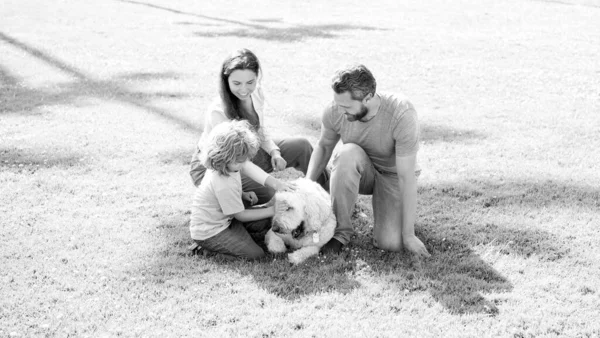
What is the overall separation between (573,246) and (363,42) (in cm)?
998

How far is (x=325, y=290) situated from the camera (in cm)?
407

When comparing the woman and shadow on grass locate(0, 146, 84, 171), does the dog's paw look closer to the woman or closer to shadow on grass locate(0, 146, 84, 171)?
the woman

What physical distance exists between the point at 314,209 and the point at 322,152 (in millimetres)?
634

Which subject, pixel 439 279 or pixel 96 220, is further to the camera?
pixel 96 220

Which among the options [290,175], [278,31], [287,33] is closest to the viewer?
[290,175]

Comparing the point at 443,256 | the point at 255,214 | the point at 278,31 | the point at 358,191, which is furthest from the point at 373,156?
the point at 278,31

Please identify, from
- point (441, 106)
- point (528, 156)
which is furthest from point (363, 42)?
point (528, 156)

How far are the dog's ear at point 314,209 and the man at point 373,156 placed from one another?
0.13 m

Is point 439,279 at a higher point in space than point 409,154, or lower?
lower

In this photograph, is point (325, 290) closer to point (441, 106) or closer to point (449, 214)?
point (449, 214)

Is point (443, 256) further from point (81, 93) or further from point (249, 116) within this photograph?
point (81, 93)

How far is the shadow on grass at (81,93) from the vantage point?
8.49m

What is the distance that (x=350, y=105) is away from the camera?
13.7 ft

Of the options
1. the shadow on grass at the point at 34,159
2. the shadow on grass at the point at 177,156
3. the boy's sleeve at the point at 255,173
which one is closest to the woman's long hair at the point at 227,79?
the boy's sleeve at the point at 255,173
